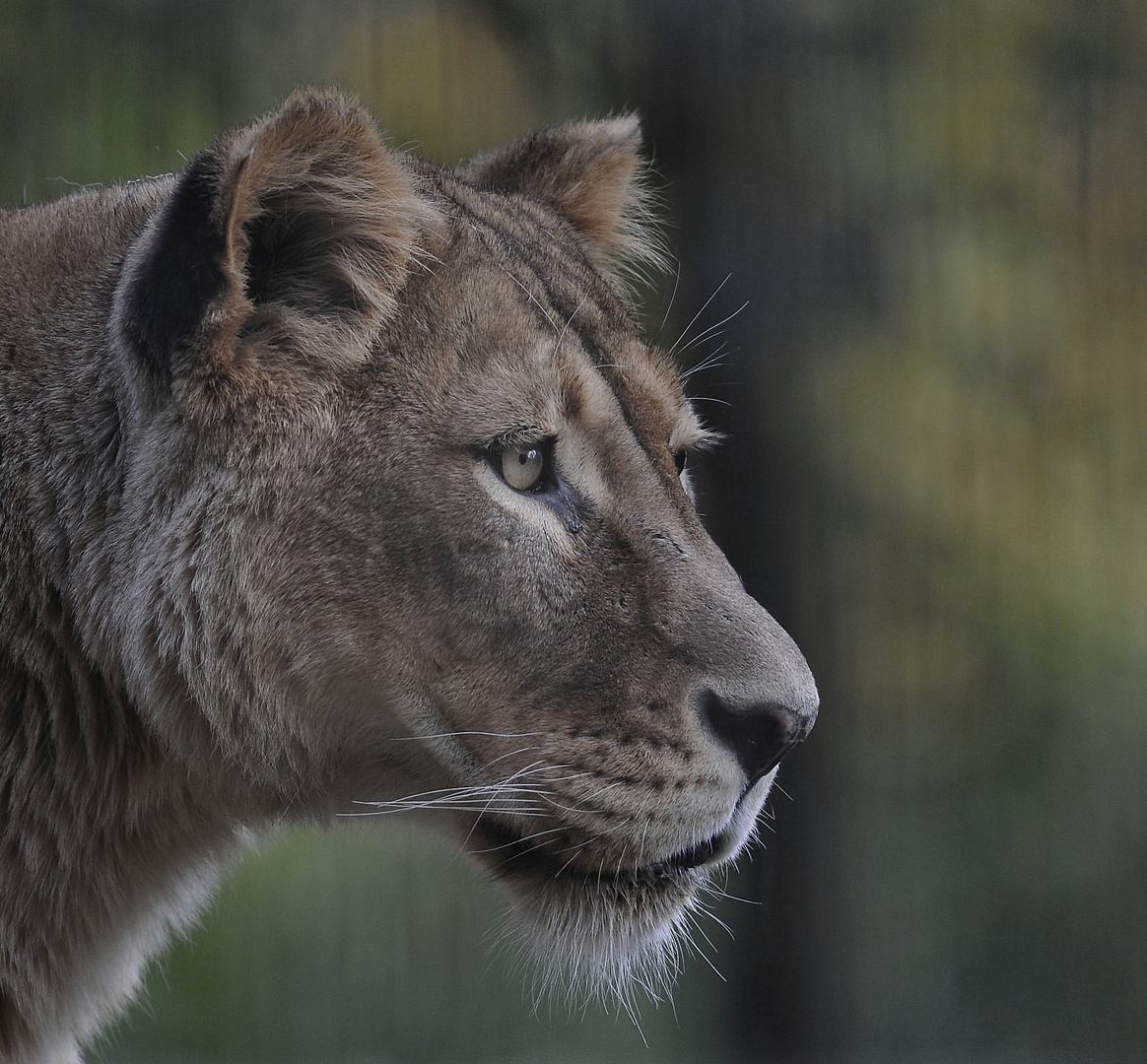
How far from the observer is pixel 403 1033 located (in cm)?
402

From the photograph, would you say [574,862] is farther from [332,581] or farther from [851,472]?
[851,472]

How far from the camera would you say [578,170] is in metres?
2.47

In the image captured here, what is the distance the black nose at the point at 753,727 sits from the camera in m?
1.62

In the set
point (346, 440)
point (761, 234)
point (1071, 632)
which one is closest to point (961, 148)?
point (761, 234)

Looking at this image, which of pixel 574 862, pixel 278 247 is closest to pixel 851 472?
pixel 574 862

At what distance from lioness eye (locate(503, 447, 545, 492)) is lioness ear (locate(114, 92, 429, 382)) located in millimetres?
264

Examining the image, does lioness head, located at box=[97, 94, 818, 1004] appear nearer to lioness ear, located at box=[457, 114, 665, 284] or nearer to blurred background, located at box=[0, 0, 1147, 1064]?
lioness ear, located at box=[457, 114, 665, 284]

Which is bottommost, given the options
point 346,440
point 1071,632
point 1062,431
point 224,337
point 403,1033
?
point 403,1033

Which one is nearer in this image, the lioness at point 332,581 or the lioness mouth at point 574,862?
the lioness at point 332,581

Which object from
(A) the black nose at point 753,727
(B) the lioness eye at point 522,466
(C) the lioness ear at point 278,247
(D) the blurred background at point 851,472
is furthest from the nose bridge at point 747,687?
(D) the blurred background at point 851,472

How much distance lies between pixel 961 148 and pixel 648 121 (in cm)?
109

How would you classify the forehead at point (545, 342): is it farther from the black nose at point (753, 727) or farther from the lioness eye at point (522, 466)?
the black nose at point (753, 727)

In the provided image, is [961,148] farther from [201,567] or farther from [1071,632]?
[201,567]

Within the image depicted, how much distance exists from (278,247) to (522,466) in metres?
0.47
